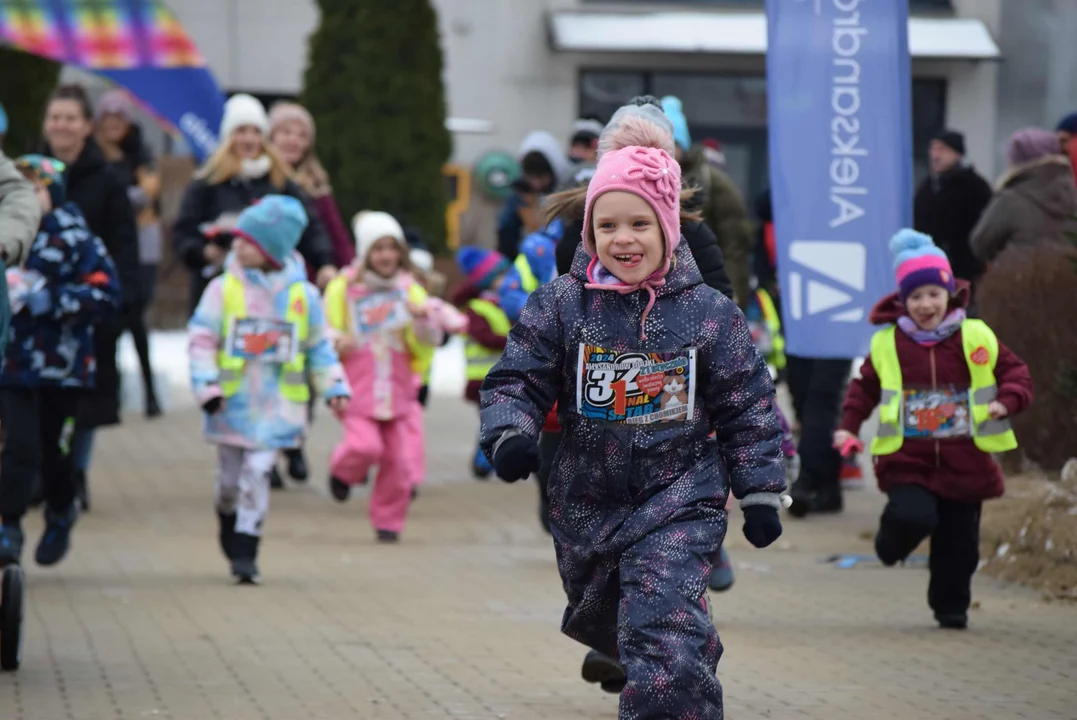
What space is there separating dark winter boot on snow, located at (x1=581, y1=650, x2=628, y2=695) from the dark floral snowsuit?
37.2 inches

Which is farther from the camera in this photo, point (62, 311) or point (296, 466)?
point (296, 466)

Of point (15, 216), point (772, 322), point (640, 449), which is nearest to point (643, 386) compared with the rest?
point (640, 449)

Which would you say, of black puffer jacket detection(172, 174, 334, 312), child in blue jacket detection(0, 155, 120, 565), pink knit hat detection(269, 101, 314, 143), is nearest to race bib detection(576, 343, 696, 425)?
child in blue jacket detection(0, 155, 120, 565)

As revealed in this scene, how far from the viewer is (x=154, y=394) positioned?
55.8 ft

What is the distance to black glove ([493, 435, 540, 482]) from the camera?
16.8ft

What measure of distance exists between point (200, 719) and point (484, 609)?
97.7 inches

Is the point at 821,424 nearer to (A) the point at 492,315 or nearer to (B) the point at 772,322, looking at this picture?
(A) the point at 492,315

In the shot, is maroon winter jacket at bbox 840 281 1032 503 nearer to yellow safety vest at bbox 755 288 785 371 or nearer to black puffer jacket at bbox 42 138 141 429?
black puffer jacket at bbox 42 138 141 429

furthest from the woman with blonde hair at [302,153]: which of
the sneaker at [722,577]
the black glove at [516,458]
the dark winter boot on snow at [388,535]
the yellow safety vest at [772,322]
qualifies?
the black glove at [516,458]

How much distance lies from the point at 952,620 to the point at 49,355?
12.6ft

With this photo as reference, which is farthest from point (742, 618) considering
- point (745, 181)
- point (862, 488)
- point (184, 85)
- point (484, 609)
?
point (745, 181)

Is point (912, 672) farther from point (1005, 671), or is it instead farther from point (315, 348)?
point (315, 348)

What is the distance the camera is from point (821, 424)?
462 inches

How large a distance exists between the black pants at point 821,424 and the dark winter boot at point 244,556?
3.56 meters
